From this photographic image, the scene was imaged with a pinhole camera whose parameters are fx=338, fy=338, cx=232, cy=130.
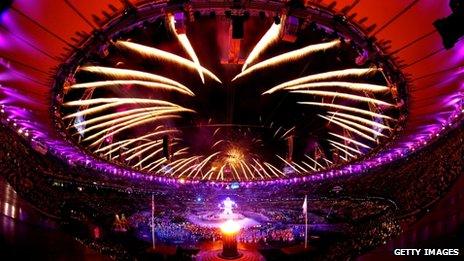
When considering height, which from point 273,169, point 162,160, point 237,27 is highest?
point 237,27

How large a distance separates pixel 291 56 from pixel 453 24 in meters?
0.80

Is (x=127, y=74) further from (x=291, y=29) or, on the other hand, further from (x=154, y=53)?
(x=291, y=29)

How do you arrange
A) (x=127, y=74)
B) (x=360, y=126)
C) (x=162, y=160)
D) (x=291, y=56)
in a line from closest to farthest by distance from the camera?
(x=291, y=56)
(x=127, y=74)
(x=360, y=126)
(x=162, y=160)

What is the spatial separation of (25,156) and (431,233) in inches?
196

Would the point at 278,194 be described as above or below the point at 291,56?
below

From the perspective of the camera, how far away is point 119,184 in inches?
209

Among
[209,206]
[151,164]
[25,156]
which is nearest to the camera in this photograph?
[25,156]

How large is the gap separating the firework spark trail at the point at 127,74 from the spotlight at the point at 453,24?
1.52m

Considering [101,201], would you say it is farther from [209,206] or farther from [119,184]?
[209,206]

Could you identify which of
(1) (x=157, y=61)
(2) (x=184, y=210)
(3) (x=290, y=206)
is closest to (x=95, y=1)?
(1) (x=157, y=61)

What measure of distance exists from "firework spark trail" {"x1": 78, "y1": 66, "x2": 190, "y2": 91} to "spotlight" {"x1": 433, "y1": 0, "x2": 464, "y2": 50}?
1.52 meters

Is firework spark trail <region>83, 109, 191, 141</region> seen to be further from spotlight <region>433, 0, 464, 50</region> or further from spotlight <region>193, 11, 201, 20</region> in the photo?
spotlight <region>433, 0, 464, 50</region>

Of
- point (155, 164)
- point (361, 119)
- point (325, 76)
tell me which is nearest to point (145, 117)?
point (155, 164)

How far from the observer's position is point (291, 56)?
200cm
